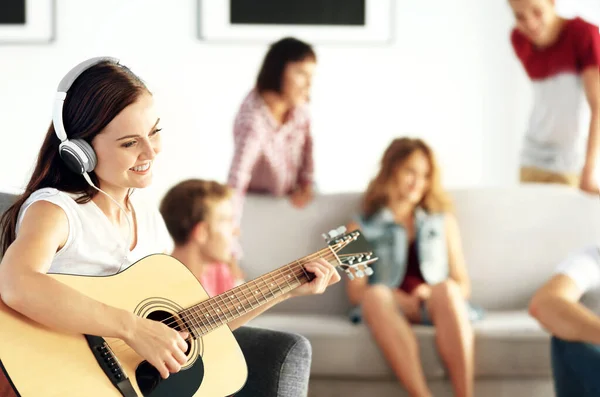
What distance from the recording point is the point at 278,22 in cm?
352

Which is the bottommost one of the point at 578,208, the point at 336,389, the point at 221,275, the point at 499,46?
the point at 336,389

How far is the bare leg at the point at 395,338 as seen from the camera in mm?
2275

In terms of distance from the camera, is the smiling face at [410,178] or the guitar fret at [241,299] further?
the smiling face at [410,178]

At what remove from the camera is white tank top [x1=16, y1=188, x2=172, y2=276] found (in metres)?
1.30

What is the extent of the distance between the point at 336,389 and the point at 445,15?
6.46 ft

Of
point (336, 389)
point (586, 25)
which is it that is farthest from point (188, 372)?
point (586, 25)

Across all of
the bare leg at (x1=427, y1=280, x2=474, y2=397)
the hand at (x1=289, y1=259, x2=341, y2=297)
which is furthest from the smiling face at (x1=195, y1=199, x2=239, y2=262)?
the hand at (x1=289, y1=259, x2=341, y2=297)

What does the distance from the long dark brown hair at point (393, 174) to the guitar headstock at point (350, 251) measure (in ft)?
3.84

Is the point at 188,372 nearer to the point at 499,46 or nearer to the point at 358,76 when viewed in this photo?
the point at 358,76

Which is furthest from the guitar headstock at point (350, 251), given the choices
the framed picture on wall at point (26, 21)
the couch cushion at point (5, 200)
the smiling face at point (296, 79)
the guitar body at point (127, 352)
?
the framed picture on wall at point (26, 21)

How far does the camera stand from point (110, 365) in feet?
3.98

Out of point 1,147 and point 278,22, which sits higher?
point 278,22

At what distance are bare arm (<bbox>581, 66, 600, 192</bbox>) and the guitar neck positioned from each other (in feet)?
5.01

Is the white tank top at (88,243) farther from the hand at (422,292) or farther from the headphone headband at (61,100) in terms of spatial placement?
the hand at (422,292)
